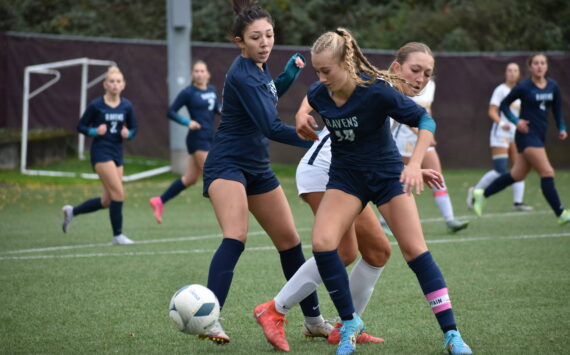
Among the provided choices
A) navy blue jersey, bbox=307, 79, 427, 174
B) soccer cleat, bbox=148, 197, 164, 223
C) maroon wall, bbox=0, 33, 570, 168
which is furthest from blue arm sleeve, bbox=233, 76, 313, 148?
maroon wall, bbox=0, 33, 570, 168

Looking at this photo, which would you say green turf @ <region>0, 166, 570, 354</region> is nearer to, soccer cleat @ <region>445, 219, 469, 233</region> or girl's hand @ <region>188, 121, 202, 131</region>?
soccer cleat @ <region>445, 219, 469, 233</region>

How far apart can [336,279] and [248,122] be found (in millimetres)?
1110

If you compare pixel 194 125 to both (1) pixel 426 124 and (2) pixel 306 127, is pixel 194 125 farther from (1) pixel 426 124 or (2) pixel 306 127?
(1) pixel 426 124

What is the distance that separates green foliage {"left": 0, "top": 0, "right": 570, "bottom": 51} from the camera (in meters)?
22.7

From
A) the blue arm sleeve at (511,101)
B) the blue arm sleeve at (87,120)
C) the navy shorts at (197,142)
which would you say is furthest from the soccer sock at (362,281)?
the navy shorts at (197,142)

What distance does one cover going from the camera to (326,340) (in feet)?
17.6

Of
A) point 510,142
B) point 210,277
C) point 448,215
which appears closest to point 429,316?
point 210,277

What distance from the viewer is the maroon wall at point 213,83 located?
60.8ft

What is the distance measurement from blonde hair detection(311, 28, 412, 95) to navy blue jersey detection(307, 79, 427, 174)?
5 cm

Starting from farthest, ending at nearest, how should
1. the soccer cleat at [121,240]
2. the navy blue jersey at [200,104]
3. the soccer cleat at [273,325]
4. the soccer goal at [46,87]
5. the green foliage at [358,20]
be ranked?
the green foliage at [358,20], the soccer goal at [46,87], the navy blue jersey at [200,104], the soccer cleat at [121,240], the soccer cleat at [273,325]

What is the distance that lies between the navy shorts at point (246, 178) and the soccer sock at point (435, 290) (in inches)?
41.8

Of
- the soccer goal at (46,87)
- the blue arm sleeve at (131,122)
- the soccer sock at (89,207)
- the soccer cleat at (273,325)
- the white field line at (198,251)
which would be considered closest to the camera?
the soccer cleat at (273,325)

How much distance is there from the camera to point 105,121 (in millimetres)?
10086

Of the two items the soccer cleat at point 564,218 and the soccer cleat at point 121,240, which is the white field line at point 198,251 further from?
the soccer cleat at point 121,240
